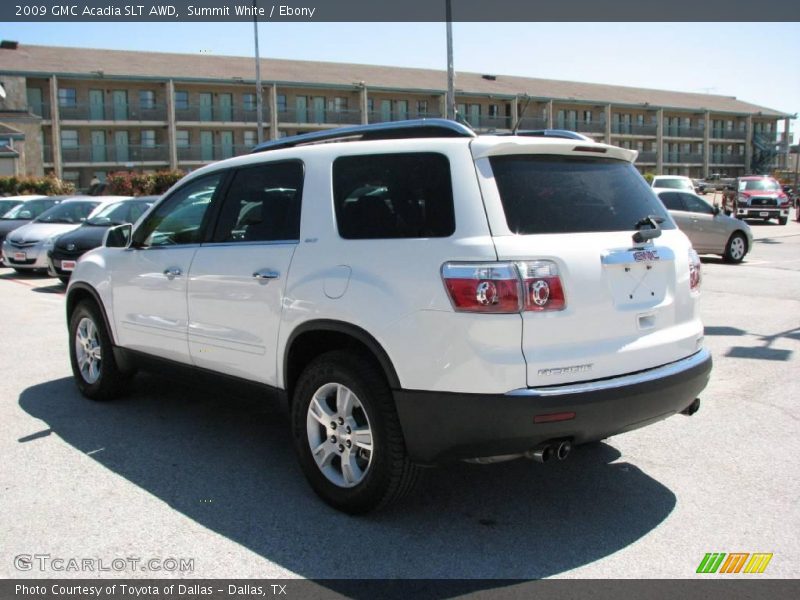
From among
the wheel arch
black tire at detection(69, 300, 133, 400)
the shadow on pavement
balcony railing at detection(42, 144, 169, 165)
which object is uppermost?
balcony railing at detection(42, 144, 169, 165)

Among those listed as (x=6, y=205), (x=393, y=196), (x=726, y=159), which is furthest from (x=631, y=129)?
(x=393, y=196)

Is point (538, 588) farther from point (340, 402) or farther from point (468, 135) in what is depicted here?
point (468, 135)

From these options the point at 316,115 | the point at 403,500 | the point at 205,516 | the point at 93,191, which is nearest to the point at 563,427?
the point at 403,500

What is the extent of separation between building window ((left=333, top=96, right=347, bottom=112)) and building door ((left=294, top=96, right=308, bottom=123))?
7.37 ft

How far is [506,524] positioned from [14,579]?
2.27 metres

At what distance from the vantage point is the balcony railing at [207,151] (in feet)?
168

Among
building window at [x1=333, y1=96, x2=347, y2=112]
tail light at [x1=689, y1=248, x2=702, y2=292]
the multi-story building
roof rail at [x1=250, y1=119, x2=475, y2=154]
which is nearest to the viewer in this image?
roof rail at [x1=250, y1=119, x2=475, y2=154]

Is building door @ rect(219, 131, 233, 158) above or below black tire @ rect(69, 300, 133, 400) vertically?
above

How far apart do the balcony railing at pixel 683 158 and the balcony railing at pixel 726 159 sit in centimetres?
235

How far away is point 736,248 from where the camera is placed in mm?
17266

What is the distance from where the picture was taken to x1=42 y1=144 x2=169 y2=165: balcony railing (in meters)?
48.0

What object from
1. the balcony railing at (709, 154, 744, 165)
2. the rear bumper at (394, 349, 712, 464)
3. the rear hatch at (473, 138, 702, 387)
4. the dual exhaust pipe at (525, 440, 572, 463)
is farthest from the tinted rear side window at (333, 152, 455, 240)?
the balcony railing at (709, 154, 744, 165)

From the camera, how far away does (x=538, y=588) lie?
3.24 metres

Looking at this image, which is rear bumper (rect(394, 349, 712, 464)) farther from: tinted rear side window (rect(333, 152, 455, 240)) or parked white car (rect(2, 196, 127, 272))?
parked white car (rect(2, 196, 127, 272))
